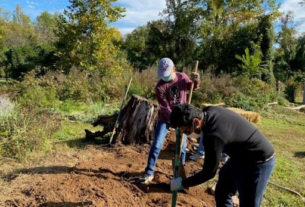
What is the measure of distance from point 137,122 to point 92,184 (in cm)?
188

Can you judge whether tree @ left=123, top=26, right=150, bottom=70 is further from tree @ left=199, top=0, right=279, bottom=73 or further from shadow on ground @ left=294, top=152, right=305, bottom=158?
shadow on ground @ left=294, top=152, right=305, bottom=158

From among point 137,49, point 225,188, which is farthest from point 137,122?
point 137,49

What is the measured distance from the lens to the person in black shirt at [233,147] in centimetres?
195

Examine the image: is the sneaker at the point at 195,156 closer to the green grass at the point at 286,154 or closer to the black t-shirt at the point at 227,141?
the green grass at the point at 286,154

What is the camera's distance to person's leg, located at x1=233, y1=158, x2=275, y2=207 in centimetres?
211

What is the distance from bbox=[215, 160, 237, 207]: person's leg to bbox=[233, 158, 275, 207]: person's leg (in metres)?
0.19

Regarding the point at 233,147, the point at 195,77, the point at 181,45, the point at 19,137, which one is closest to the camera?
the point at 233,147

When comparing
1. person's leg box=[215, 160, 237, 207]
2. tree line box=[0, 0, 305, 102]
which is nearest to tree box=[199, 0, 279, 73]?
tree line box=[0, 0, 305, 102]

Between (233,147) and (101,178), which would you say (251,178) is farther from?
(101,178)

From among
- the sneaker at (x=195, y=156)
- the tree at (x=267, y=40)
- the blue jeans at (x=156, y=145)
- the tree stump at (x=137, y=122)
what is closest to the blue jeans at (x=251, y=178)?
the blue jeans at (x=156, y=145)

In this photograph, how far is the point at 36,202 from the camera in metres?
3.19

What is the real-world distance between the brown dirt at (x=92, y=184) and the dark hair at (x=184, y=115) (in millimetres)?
1616

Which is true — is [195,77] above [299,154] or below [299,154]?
above

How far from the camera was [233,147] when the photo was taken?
207 cm
